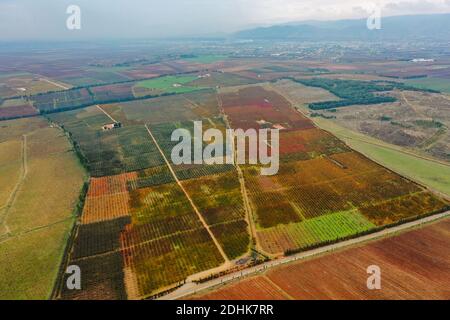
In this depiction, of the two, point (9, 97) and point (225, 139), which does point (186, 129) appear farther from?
point (9, 97)

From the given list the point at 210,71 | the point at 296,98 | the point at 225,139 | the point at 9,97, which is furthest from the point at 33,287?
the point at 210,71

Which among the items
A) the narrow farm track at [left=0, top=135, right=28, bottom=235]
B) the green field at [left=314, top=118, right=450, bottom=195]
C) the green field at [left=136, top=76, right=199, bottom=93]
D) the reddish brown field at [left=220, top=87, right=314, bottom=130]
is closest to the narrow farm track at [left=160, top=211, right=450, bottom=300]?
the green field at [left=314, top=118, right=450, bottom=195]

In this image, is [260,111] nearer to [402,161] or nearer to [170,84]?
[402,161]

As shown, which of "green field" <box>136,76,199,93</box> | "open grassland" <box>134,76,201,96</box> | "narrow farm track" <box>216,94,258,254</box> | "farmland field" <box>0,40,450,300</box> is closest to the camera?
"farmland field" <box>0,40,450,300</box>

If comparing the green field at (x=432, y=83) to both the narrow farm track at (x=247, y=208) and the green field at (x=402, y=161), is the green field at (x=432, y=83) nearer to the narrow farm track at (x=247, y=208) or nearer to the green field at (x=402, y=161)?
the green field at (x=402, y=161)

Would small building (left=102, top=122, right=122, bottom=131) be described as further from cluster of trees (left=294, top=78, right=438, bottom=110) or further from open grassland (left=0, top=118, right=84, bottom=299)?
cluster of trees (left=294, top=78, right=438, bottom=110)
